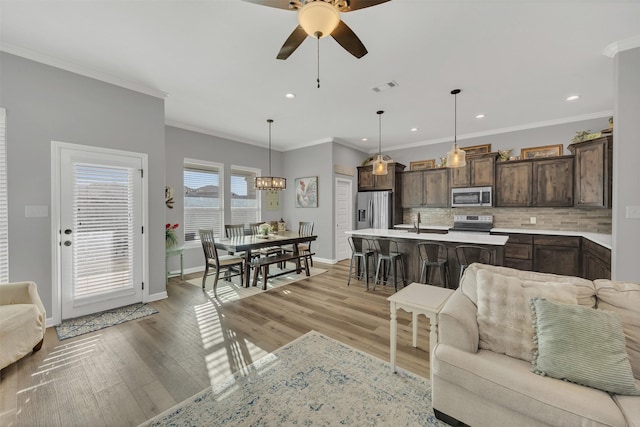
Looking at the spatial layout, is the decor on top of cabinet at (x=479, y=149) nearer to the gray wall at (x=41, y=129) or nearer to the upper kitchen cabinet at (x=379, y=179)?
the upper kitchen cabinet at (x=379, y=179)

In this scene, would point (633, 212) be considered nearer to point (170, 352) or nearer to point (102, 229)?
point (170, 352)

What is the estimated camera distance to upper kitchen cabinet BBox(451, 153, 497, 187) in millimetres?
5164

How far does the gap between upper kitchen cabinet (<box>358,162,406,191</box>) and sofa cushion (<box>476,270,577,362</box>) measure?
15.4ft

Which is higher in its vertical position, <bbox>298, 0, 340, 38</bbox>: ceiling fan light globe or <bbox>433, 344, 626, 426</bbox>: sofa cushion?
<bbox>298, 0, 340, 38</bbox>: ceiling fan light globe

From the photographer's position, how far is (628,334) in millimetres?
1374

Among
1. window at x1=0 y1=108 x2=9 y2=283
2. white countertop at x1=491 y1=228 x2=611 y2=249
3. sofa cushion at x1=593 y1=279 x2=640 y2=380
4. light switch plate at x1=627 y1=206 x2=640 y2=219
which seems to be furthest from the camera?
white countertop at x1=491 y1=228 x2=611 y2=249

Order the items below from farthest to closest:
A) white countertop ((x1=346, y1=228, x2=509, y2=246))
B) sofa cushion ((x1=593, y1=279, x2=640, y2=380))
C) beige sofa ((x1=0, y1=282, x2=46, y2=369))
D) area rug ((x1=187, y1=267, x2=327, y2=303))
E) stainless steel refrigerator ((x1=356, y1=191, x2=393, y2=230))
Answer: stainless steel refrigerator ((x1=356, y1=191, x2=393, y2=230)), area rug ((x1=187, y1=267, x2=327, y2=303)), white countertop ((x1=346, y1=228, x2=509, y2=246)), beige sofa ((x1=0, y1=282, x2=46, y2=369)), sofa cushion ((x1=593, y1=279, x2=640, y2=380))

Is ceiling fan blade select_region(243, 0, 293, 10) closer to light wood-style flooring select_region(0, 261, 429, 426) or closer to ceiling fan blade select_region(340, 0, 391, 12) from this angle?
ceiling fan blade select_region(340, 0, 391, 12)

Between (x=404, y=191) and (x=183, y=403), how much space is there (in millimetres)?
5875

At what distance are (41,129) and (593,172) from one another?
7.34m

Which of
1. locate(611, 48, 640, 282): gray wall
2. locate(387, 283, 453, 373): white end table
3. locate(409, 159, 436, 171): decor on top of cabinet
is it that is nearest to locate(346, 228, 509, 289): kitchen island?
locate(611, 48, 640, 282): gray wall

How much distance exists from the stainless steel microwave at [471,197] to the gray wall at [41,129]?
5.98 meters

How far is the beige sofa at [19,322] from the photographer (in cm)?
201

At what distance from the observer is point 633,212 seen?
2.42 metres
